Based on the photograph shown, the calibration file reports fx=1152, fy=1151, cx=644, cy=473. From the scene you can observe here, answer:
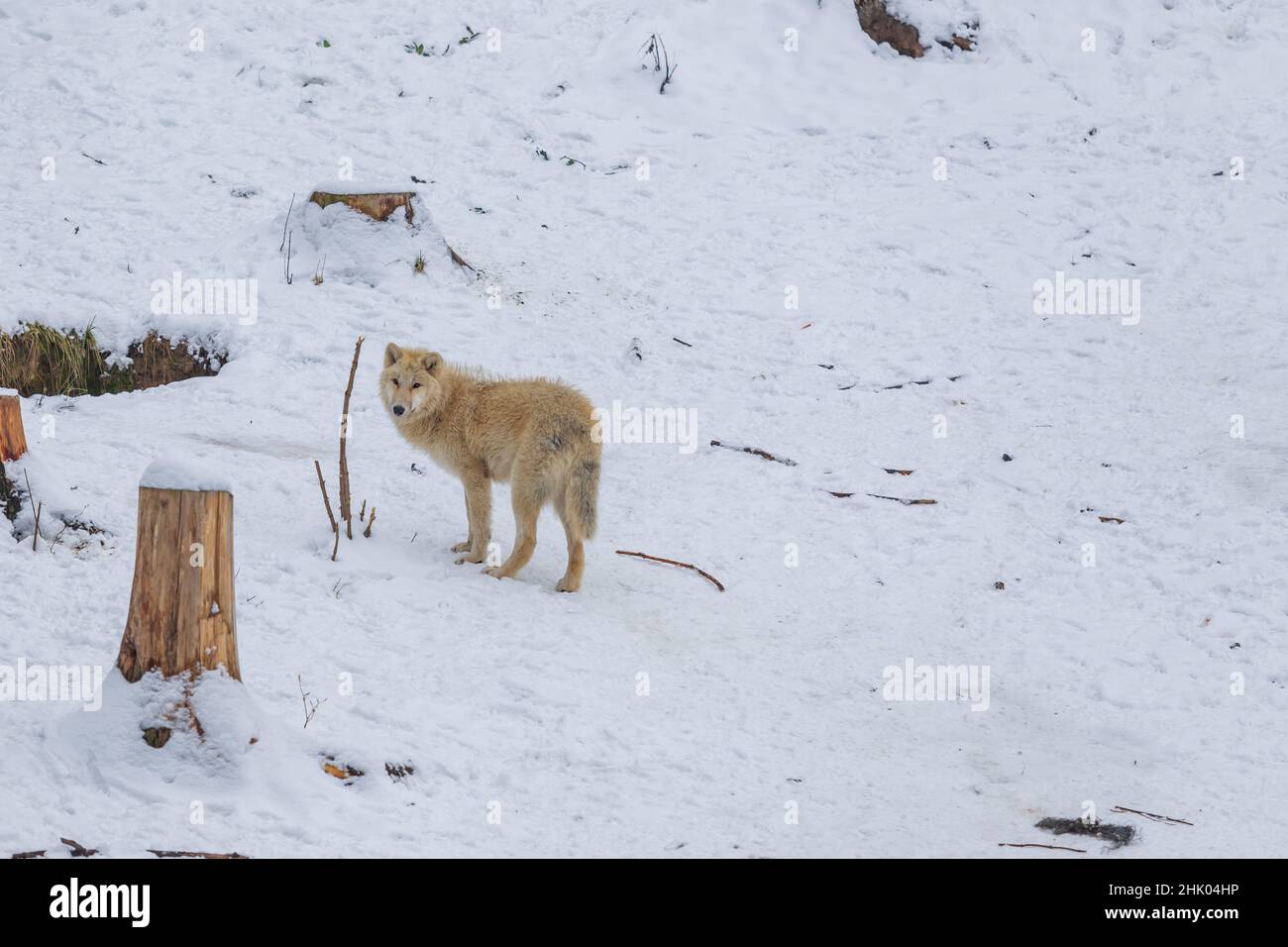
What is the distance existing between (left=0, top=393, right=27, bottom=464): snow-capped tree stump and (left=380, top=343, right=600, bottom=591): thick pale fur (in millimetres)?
2379

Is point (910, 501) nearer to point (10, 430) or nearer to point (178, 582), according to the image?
point (178, 582)

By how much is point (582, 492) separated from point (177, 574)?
11.3 feet

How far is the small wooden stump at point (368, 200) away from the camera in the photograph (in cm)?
1235

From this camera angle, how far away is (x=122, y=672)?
5188mm

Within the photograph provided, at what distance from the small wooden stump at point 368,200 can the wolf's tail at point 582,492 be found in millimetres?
5589

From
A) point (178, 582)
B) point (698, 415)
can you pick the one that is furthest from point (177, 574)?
point (698, 415)

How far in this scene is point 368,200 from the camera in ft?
40.6

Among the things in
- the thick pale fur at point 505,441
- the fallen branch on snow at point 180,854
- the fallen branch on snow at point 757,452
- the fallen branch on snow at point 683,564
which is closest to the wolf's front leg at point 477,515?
the thick pale fur at point 505,441

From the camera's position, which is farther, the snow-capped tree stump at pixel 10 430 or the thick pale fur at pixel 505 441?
the thick pale fur at pixel 505 441

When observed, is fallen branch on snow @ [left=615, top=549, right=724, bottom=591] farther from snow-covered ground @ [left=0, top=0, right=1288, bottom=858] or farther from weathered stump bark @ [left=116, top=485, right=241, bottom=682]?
weathered stump bark @ [left=116, top=485, right=241, bottom=682]

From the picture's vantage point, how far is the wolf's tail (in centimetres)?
805

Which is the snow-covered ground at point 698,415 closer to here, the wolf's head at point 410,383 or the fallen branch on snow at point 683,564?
the fallen branch on snow at point 683,564

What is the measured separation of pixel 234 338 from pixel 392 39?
7829 millimetres
